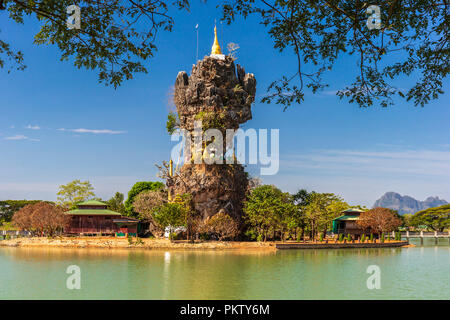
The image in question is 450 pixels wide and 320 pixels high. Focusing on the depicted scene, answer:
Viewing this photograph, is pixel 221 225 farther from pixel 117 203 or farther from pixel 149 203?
pixel 117 203

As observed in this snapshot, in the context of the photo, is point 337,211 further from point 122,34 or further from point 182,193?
point 122,34

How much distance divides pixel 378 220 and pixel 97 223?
23.2 metres

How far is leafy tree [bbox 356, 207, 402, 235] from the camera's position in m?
32.9

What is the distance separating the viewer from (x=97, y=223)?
3366cm

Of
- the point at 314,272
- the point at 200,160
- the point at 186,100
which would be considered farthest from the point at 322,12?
the point at 186,100

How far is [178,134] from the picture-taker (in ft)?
113

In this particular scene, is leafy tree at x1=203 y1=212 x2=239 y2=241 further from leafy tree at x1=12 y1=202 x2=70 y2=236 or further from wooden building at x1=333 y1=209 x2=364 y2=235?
leafy tree at x1=12 y1=202 x2=70 y2=236

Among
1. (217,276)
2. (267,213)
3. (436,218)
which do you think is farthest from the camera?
(436,218)

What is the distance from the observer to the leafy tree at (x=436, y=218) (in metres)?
44.1

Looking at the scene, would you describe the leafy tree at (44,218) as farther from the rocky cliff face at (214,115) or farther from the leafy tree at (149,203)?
the rocky cliff face at (214,115)

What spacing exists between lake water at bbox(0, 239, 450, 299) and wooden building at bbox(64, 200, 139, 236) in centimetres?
921

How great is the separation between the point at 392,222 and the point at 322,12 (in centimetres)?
2967

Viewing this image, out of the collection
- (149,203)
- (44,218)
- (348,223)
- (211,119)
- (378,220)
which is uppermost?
(211,119)

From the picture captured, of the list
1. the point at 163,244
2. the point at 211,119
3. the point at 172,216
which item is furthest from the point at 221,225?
the point at 211,119
